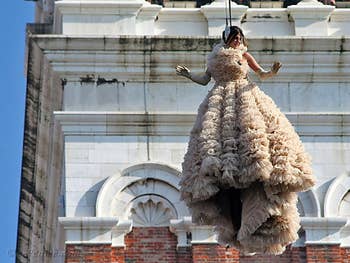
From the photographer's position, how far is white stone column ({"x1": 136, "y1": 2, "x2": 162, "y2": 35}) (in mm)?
20500

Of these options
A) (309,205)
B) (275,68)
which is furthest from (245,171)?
(309,205)

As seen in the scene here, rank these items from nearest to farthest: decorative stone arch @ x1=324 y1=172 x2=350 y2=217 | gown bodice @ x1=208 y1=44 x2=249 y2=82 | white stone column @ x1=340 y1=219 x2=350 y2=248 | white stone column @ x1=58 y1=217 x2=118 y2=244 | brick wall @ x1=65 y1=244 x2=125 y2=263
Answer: gown bodice @ x1=208 y1=44 x2=249 y2=82 → brick wall @ x1=65 y1=244 x2=125 y2=263 → white stone column @ x1=58 y1=217 x2=118 y2=244 → white stone column @ x1=340 y1=219 x2=350 y2=248 → decorative stone arch @ x1=324 y1=172 x2=350 y2=217

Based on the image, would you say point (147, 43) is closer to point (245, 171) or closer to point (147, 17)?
point (147, 17)

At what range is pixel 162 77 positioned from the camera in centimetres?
1989

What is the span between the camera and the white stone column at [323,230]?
19266 mm

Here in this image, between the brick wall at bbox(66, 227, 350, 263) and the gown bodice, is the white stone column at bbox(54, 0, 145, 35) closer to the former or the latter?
the brick wall at bbox(66, 227, 350, 263)

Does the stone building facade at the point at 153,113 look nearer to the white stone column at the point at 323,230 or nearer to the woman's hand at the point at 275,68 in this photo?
the white stone column at the point at 323,230

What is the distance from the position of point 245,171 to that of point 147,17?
415 inches

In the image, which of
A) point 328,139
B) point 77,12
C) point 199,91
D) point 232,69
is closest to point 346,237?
point 328,139

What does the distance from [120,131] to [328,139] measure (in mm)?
2460

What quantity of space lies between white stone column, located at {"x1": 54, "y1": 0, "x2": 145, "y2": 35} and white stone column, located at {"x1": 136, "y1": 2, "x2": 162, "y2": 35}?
0.07 meters

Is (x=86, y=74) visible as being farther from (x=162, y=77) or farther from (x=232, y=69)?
(x=232, y=69)

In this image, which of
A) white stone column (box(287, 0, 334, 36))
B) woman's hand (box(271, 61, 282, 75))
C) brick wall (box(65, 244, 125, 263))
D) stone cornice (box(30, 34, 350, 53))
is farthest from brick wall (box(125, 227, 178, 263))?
woman's hand (box(271, 61, 282, 75))

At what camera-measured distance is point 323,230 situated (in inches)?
760
